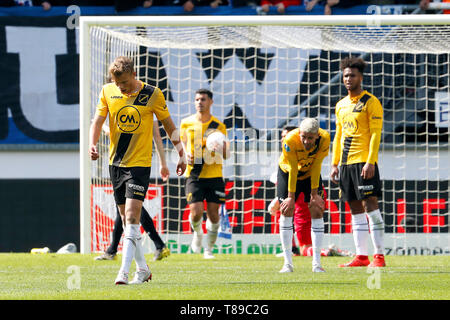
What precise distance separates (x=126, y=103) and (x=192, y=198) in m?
3.76

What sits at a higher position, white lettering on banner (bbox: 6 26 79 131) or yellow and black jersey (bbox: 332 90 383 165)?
white lettering on banner (bbox: 6 26 79 131)

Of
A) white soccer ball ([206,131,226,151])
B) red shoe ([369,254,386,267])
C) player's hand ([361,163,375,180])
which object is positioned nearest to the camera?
player's hand ([361,163,375,180])

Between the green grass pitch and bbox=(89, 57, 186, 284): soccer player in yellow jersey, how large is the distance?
471 mm

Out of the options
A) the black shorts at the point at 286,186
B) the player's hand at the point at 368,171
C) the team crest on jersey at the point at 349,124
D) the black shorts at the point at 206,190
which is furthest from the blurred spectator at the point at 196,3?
the black shorts at the point at 286,186

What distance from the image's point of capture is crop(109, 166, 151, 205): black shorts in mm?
5973

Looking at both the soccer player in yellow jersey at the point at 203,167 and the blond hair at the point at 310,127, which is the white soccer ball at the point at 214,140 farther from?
the blond hair at the point at 310,127

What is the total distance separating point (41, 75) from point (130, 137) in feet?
22.0

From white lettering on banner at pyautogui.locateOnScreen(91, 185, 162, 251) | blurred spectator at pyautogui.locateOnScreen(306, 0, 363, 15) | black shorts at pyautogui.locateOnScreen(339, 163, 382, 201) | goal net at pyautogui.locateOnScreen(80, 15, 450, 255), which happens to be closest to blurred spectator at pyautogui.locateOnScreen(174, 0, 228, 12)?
goal net at pyautogui.locateOnScreen(80, 15, 450, 255)

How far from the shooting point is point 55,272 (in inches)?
288

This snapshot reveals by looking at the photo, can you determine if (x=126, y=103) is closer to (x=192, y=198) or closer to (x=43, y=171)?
(x=192, y=198)

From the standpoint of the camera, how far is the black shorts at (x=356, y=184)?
799 cm

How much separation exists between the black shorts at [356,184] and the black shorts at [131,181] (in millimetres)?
2741

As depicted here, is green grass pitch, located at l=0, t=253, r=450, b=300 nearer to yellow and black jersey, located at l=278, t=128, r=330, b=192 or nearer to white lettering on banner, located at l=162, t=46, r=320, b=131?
yellow and black jersey, located at l=278, t=128, r=330, b=192

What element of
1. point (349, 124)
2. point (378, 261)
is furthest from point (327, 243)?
point (349, 124)
